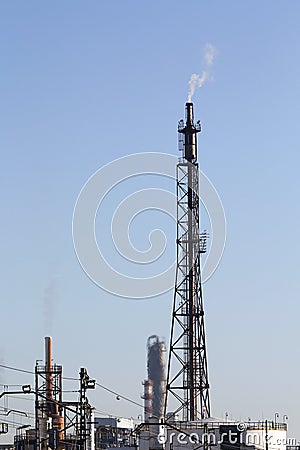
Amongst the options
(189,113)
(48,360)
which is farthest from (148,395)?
(189,113)

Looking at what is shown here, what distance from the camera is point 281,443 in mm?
81062

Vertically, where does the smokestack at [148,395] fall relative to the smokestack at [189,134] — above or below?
below

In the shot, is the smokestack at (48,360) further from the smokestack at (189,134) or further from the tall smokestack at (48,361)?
the smokestack at (189,134)

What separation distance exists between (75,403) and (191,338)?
10498mm

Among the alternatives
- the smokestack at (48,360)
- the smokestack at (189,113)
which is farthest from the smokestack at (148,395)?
the smokestack at (189,113)

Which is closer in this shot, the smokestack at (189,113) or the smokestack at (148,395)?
the smokestack at (189,113)

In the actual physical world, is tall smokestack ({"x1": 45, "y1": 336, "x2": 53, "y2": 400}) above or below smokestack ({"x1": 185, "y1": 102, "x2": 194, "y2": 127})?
below

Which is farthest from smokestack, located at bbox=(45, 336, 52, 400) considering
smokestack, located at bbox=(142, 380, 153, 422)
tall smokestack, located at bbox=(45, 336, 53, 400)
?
smokestack, located at bbox=(142, 380, 153, 422)

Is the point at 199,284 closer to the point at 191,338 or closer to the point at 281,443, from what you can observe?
the point at 191,338

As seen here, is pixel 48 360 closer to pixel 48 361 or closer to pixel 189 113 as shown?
pixel 48 361

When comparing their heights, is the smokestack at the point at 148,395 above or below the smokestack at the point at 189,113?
below

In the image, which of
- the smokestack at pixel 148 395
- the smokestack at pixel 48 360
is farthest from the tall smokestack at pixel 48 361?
the smokestack at pixel 148 395

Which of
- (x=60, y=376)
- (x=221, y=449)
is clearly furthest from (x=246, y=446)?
(x=60, y=376)

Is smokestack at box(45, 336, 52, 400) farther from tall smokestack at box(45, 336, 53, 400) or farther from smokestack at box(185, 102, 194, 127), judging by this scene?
smokestack at box(185, 102, 194, 127)
